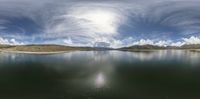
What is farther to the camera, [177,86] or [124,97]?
[177,86]

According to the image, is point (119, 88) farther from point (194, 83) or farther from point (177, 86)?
point (194, 83)

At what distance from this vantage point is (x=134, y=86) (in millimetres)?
60031

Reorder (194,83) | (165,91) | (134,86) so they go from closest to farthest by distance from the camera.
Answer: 1. (165,91)
2. (134,86)
3. (194,83)

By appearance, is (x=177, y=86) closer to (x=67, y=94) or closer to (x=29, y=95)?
(x=67, y=94)

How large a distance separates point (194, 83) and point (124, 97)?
84.8ft

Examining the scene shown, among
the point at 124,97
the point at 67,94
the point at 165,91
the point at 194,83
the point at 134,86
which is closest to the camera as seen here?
the point at 124,97

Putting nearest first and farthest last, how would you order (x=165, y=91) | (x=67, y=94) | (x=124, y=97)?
1. (x=124, y=97)
2. (x=67, y=94)
3. (x=165, y=91)

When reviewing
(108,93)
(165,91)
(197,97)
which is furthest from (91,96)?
(197,97)

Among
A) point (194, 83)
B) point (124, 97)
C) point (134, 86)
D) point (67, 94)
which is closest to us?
point (124, 97)

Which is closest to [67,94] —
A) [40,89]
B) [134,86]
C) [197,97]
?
[40,89]

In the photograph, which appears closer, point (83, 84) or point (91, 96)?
point (91, 96)

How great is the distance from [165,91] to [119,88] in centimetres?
1001

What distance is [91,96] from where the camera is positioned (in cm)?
4847

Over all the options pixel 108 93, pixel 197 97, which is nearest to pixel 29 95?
pixel 108 93
